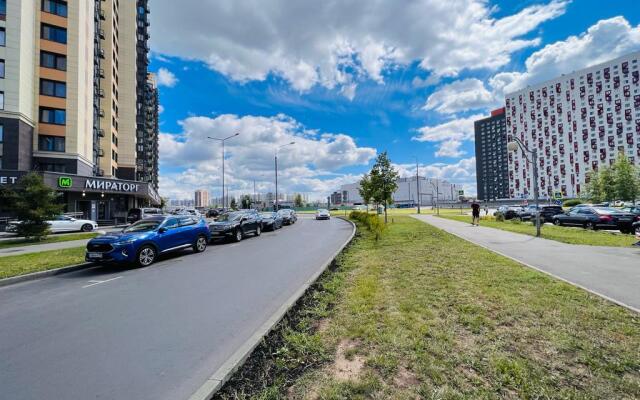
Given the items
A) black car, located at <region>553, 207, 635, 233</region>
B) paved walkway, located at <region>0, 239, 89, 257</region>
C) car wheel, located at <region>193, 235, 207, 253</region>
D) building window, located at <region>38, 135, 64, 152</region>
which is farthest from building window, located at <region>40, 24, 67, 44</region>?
black car, located at <region>553, 207, 635, 233</region>

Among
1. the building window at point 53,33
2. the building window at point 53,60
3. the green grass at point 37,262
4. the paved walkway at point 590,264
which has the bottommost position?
the green grass at point 37,262

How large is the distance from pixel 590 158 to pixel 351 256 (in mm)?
112398

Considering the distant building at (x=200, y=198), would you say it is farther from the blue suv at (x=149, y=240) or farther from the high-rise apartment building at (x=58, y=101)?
the blue suv at (x=149, y=240)

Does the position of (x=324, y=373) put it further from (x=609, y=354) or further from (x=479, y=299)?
(x=479, y=299)

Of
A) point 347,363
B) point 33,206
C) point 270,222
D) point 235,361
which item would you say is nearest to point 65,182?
point 33,206

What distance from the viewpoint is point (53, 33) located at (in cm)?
3191

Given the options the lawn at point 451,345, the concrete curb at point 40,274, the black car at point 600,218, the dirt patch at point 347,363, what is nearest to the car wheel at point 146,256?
the concrete curb at point 40,274

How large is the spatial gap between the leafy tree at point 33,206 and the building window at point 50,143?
64.2 feet

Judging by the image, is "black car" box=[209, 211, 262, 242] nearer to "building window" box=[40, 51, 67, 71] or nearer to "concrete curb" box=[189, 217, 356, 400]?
"concrete curb" box=[189, 217, 356, 400]

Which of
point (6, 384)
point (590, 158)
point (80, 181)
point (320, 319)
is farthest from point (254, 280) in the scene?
point (590, 158)

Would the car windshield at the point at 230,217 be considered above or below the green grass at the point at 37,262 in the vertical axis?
above

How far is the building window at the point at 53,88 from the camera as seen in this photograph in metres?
31.1

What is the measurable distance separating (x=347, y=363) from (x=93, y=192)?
124 ft

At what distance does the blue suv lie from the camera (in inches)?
352
